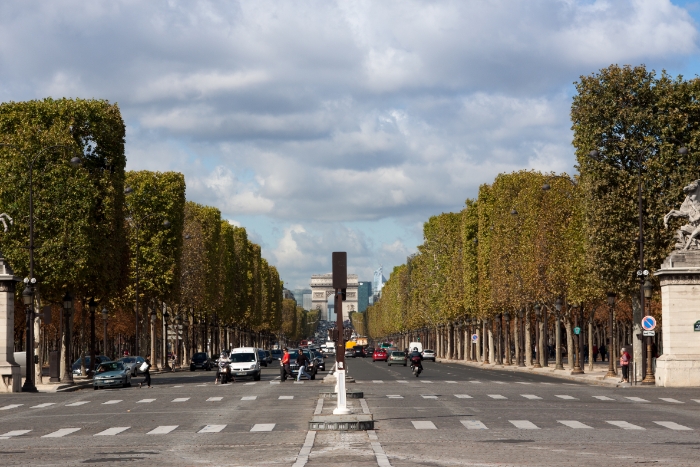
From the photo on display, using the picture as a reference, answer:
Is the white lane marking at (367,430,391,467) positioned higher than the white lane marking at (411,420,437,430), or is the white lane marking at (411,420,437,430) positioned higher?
the white lane marking at (367,430,391,467)

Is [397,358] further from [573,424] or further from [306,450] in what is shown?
[306,450]

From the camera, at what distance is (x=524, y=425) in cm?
2745

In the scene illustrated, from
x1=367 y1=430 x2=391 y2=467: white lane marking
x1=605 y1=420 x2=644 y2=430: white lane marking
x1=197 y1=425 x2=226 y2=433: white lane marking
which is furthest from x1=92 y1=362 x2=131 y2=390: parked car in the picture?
x1=367 y1=430 x2=391 y2=467: white lane marking

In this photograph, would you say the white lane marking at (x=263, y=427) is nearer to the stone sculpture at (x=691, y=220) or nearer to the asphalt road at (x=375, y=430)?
the asphalt road at (x=375, y=430)

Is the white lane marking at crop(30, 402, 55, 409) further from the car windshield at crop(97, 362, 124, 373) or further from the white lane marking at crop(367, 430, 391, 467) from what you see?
the white lane marking at crop(367, 430, 391, 467)

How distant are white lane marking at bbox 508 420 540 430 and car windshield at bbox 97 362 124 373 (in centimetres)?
3354

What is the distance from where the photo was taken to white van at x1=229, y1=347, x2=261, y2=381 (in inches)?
2608

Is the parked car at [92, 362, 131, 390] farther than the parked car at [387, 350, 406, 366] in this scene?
No

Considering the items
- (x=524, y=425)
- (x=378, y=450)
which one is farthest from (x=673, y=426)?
(x=378, y=450)

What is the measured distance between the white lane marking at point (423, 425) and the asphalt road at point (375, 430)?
2 cm

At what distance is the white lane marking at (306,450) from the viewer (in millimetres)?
18839

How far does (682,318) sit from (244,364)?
26689 mm

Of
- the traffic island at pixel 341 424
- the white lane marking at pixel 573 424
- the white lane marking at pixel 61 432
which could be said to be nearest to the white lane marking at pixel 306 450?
the traffic island at pixel 341 424

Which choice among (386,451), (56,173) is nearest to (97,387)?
(56,173)
